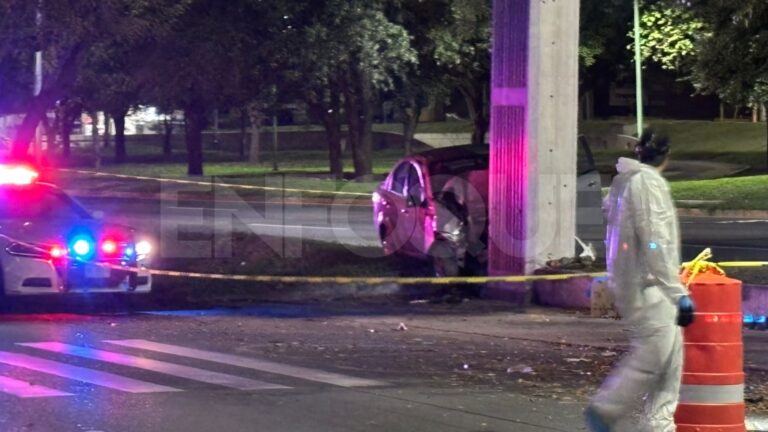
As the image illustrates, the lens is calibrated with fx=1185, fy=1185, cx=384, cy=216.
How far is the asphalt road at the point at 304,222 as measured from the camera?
18.0m

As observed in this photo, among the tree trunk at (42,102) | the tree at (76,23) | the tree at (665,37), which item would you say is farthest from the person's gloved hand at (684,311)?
the tree at (665,37)

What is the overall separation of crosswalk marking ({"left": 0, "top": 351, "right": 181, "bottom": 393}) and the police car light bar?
3.27m

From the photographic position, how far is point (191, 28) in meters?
15.9

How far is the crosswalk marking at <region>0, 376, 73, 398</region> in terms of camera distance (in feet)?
26.6

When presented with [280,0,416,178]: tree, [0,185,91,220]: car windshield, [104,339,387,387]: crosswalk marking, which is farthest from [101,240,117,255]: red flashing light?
[280,0,416,178]: tree

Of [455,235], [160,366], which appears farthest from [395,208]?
[160,366]

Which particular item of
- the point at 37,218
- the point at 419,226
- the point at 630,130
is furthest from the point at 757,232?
the point at 630,130

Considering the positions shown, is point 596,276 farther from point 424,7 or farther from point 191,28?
point 424,7

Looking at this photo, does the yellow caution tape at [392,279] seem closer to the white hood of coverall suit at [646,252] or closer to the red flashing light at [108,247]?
the red flashing light at [108,247]

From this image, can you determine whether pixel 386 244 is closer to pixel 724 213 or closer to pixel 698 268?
pixel 698 268

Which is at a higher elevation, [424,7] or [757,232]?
[424,7]

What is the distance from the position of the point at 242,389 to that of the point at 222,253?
896 centimetres

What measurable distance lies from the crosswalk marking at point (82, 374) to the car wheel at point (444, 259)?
6075 mm

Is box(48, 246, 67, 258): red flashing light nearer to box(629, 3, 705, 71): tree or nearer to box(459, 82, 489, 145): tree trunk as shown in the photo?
box(629, 3, 705, 71): tree
